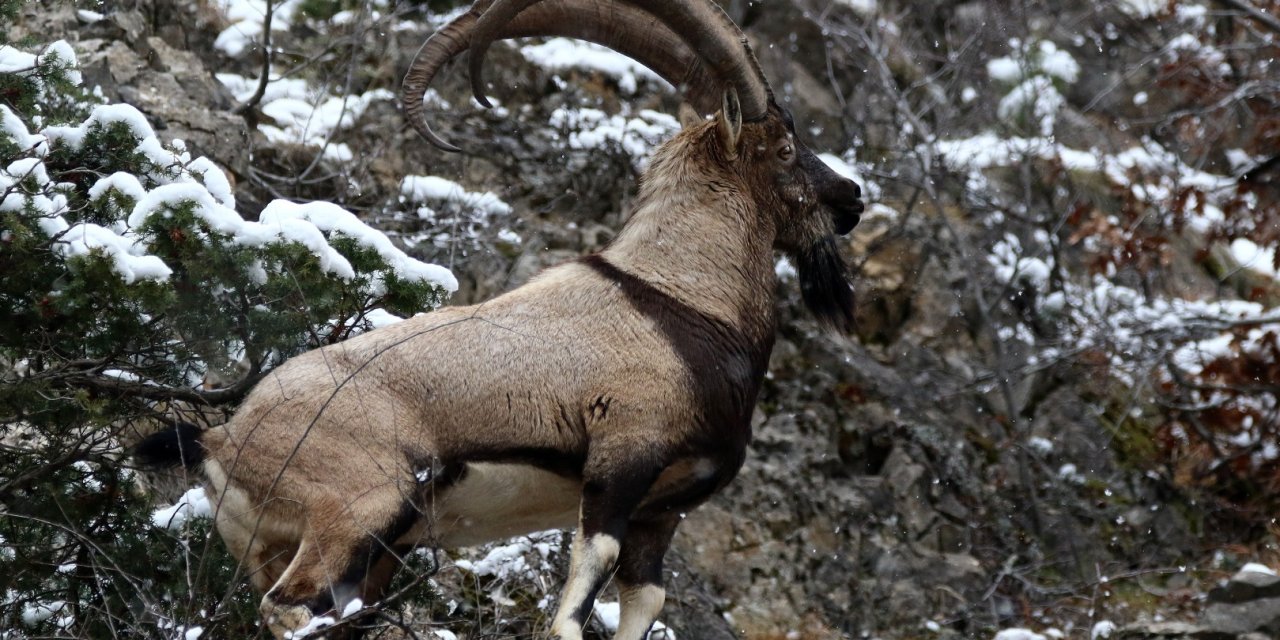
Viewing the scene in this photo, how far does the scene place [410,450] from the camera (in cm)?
498

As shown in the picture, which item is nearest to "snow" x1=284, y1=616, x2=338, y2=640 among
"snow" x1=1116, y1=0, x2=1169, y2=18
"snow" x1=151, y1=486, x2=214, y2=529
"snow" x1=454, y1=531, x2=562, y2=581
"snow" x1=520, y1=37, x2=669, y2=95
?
"snow" x1=151, y1=486, x2=214, y2=529

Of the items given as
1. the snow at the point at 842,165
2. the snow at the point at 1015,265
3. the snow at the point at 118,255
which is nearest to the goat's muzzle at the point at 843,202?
the snow at the point at 118,255

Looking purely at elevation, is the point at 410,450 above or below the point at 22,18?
below

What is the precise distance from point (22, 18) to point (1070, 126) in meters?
11.0

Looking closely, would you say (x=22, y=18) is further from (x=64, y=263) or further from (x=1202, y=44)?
(x=1202, y=44)

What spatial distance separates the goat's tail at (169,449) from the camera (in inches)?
197

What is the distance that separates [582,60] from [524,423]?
25.0 feet

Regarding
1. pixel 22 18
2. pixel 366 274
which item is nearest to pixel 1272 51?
pixel 366 274

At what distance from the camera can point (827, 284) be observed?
641 centimetres

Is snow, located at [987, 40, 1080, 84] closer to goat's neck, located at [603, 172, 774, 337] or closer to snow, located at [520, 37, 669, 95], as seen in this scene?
snow, located at [520, 37, 669, 95]

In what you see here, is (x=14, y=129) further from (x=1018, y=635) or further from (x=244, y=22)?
(x=244, y=22)

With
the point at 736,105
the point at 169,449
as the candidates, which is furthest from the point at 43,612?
the point at 736,105

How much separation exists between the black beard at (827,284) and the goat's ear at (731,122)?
2.04 ft

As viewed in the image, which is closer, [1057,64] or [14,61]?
[14,61]
